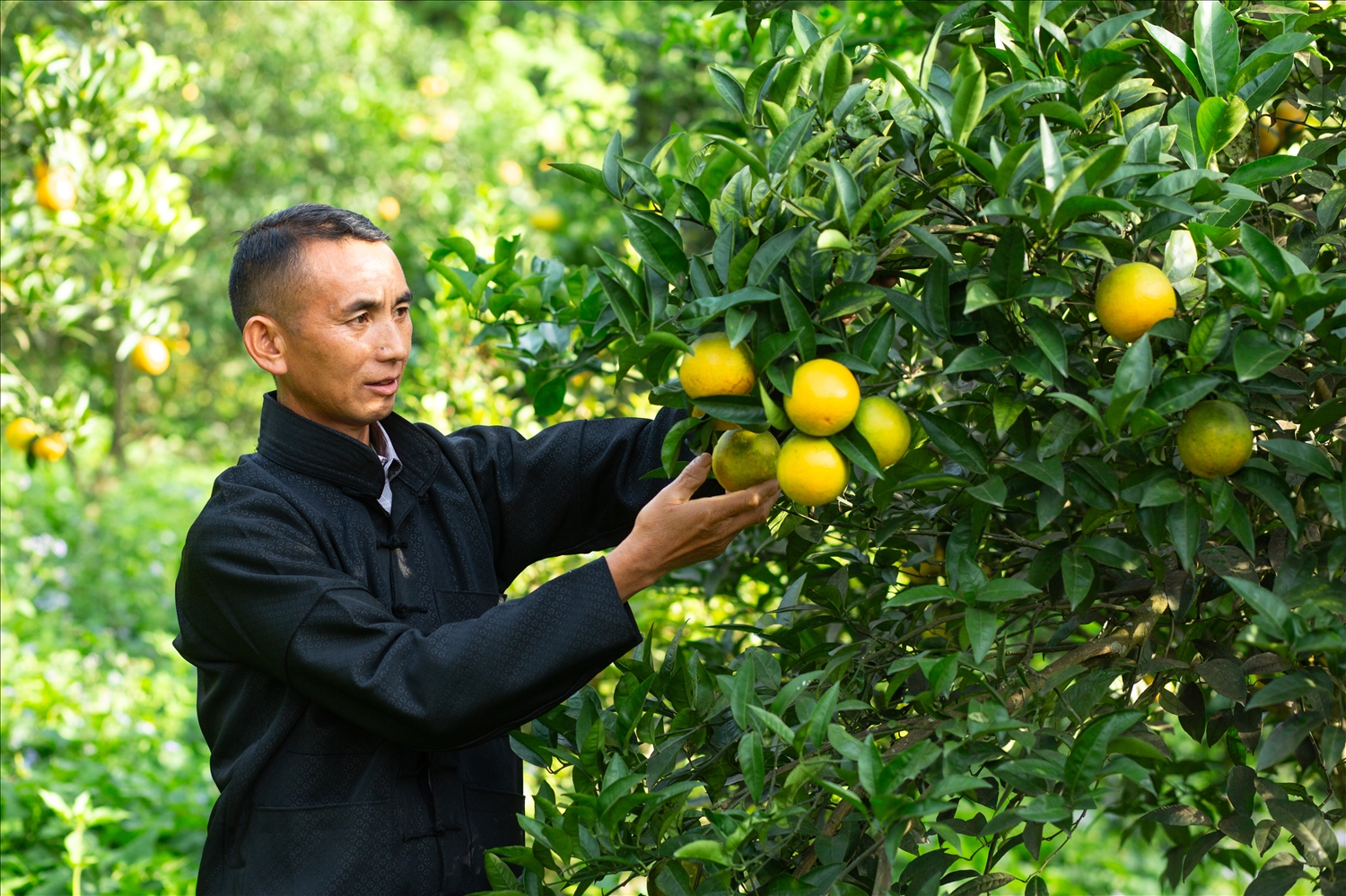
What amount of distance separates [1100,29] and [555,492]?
0.94 metres

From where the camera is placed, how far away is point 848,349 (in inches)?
48.4

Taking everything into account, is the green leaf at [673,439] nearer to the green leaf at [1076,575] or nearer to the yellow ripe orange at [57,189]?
the green leaf at [1076,575]

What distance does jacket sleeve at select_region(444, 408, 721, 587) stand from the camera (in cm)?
176

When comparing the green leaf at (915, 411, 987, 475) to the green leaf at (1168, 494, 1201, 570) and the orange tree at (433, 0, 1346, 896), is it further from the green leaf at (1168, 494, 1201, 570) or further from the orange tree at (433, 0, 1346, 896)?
the green leaf at (1168, 494, 1201, 570)

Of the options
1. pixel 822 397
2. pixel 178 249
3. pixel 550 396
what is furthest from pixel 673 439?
pixel 178 249

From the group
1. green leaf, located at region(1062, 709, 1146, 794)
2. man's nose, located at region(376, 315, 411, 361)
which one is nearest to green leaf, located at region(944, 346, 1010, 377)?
green leaf, located at region(1062, 709, 1146, 794)

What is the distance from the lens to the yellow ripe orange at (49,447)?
3139mm

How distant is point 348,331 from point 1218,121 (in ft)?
3.43

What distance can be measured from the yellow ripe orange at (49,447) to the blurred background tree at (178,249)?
0.8 inches

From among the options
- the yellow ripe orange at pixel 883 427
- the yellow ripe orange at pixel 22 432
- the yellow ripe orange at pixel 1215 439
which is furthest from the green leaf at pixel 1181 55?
the yellow ripe orange at pixel 22 432

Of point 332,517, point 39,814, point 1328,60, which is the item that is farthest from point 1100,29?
point 39,814

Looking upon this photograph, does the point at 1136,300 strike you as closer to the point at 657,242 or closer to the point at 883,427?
the point at 883,427

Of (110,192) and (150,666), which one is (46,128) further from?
(150,666)

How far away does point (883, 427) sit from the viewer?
3.97 feet
